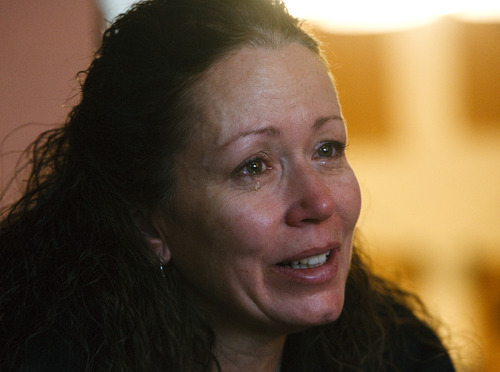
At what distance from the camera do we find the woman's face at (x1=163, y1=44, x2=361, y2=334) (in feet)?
4.00

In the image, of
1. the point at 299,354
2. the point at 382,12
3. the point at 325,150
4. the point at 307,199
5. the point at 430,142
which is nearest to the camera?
the point at 307,199

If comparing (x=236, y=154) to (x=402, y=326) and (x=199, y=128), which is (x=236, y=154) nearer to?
(x=199, y=128)

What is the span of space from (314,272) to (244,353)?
0.28m

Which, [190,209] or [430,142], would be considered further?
[430,142]

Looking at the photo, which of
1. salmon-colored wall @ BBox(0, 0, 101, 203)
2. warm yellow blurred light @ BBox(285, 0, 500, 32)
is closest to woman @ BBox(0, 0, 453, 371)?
salmon-colored wall @ BBox(0, 0, 101, 203)

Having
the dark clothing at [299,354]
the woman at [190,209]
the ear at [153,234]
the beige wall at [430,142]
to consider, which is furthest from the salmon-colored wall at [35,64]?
the beige wall at [430,142]

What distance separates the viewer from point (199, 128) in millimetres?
1245

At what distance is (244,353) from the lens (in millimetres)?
1390

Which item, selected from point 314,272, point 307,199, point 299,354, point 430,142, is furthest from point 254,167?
point 430,142

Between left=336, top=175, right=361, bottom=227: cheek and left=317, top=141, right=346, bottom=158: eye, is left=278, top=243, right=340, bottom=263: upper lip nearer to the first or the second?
left=336, top=175, right=361, bottom=227: cheek

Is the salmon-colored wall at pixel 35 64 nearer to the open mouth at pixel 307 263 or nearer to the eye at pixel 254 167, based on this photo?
the eye at pixel 254 167

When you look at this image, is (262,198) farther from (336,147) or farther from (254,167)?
(336,147)

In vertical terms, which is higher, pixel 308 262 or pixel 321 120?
pixel 321 120

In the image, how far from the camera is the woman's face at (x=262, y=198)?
1.22 m
